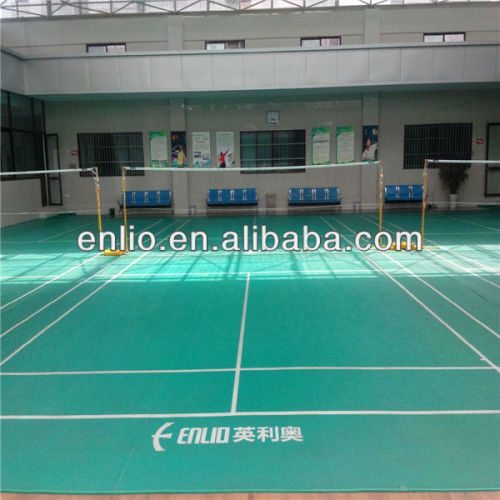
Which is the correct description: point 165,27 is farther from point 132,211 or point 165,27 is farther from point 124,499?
point 124,499

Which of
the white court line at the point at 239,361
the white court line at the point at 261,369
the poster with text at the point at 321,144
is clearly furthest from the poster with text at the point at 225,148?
the white court line at the point at 261,369

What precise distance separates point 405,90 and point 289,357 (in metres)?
16.4

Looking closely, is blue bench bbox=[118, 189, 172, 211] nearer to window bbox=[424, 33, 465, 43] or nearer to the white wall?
the white wall

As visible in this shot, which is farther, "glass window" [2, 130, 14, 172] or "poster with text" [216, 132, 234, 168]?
"poster with text" [216, 132, 234, 168]

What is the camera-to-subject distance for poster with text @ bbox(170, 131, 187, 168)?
20438 millimetres

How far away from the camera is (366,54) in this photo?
17.9 m

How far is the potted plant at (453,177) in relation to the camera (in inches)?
800

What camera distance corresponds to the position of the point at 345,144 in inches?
807

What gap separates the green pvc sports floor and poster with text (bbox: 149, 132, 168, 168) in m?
10.7

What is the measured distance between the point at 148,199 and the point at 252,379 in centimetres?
1626

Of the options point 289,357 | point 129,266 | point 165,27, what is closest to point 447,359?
point 289,357

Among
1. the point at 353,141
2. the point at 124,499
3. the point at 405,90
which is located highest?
the point at 405,90

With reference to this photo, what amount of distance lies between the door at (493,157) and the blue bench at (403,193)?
9.57 ft

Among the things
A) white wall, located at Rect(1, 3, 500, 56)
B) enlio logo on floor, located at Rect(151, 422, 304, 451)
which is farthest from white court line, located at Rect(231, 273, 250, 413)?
white wall, located at Rect(1, 3, 500, 56)
